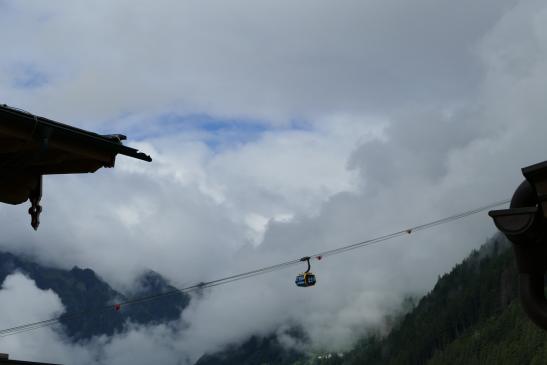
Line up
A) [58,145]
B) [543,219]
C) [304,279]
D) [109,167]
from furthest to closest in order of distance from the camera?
[304,279] < [109,167] < [58,145] < [543,219]

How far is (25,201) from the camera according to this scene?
11.1 metres

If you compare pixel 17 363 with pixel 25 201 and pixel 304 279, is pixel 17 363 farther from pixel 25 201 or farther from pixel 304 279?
pixel 304 279

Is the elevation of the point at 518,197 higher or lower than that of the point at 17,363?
higher

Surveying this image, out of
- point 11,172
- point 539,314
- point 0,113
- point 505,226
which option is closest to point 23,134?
point 0,113

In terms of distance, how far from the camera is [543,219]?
9258 mm

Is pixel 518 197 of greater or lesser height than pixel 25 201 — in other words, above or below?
below

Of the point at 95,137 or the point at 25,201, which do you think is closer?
the point at 95,137

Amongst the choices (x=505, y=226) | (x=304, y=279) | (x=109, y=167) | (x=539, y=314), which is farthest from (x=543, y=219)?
(x=304, y=279)

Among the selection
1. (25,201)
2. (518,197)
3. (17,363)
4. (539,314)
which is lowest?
(539,314)

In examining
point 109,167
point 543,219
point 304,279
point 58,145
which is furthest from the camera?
point 304,279

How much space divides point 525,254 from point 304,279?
31.5 m

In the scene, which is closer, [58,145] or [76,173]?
[58,145]

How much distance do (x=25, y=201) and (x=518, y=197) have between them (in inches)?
264

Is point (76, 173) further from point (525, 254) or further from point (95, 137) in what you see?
point (525, 254)
